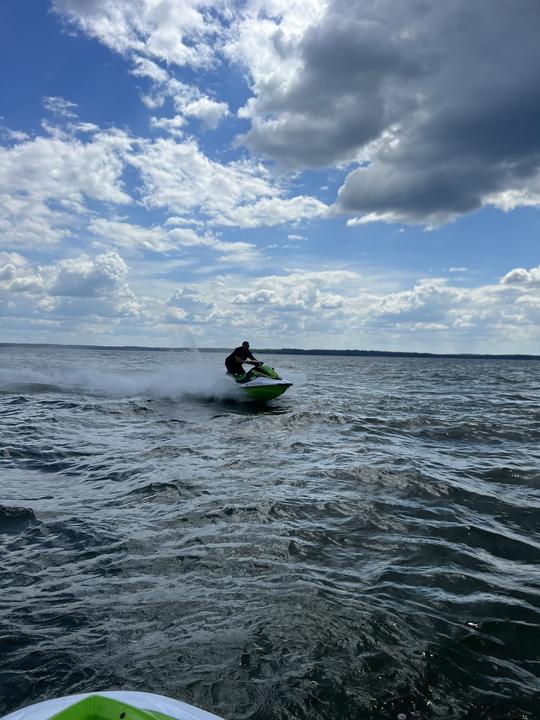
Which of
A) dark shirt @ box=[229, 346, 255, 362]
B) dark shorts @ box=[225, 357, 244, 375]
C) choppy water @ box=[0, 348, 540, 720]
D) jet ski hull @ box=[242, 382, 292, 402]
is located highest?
dark shirt @ box=[229, 346, 255, 362]

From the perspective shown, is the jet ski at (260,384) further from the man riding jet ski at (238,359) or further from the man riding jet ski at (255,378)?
the man riding jet ski at (238,359)

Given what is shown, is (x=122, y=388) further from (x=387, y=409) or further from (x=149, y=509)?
(x=149, y=509)

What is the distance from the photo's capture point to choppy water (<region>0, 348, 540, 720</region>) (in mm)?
3842

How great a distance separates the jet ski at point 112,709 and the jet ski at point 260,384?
1770 cm

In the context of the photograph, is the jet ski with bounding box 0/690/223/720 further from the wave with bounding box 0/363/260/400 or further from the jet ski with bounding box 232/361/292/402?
the wave with bounding box 0/363/260/400

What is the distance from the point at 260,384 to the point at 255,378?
1.75ft

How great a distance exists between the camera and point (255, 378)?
21078 mm

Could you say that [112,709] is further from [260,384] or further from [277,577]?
[260,384]

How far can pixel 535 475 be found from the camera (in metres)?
10.2

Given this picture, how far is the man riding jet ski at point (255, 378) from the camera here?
68.1ft

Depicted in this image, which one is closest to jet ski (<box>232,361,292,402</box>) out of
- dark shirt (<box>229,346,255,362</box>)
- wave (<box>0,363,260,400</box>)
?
wave (<box>0,363,260,400</box>)

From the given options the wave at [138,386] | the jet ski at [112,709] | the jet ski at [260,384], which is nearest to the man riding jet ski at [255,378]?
the jet ski at [260,384]

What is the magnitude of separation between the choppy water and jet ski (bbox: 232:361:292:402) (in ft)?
25.9

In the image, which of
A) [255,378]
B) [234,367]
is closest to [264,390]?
[255,378]
